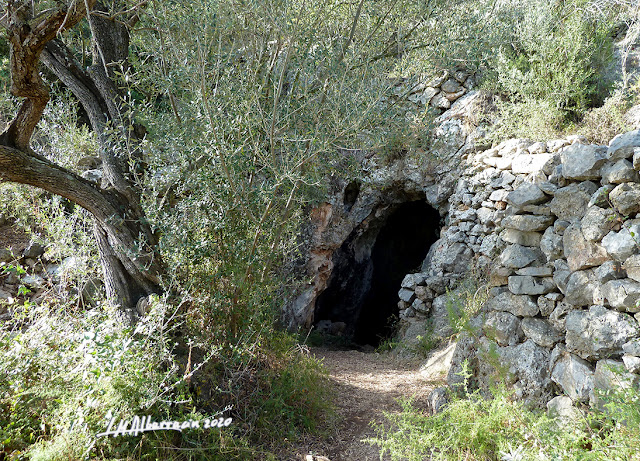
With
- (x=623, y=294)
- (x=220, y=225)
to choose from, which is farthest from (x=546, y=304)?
(x=220, y=225)

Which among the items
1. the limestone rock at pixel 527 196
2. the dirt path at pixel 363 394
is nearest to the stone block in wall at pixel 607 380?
the limestone rock at pixel 527 196

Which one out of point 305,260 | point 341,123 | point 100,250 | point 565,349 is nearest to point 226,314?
point 100,250

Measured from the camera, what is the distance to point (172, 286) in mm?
4047

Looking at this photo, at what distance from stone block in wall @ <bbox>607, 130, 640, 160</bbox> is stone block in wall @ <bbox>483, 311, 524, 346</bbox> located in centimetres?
167

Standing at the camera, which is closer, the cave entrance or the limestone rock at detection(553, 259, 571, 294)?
the limestone rock at detection(553, 259, 571, 294)

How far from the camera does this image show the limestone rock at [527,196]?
12.7 feet

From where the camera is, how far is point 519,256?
390cm

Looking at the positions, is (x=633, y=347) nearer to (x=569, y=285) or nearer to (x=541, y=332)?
(x=569, y=285)

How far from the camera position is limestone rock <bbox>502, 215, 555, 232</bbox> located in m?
3.82

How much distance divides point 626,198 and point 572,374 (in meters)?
1.43

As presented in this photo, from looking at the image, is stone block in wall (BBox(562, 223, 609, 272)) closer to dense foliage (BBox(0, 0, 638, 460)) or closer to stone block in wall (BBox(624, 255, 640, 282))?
stone block in wall (BBox(624, 255, 640, 282))

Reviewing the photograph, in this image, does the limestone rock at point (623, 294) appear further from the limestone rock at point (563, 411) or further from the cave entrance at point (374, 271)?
the cave entrance at point (374, 271)

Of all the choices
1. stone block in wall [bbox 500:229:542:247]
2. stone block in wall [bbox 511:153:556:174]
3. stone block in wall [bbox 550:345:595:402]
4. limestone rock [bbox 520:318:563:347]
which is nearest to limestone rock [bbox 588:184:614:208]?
stone block in wall [bbox 500:229:542:247]

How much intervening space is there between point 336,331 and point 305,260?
267 centimetres
